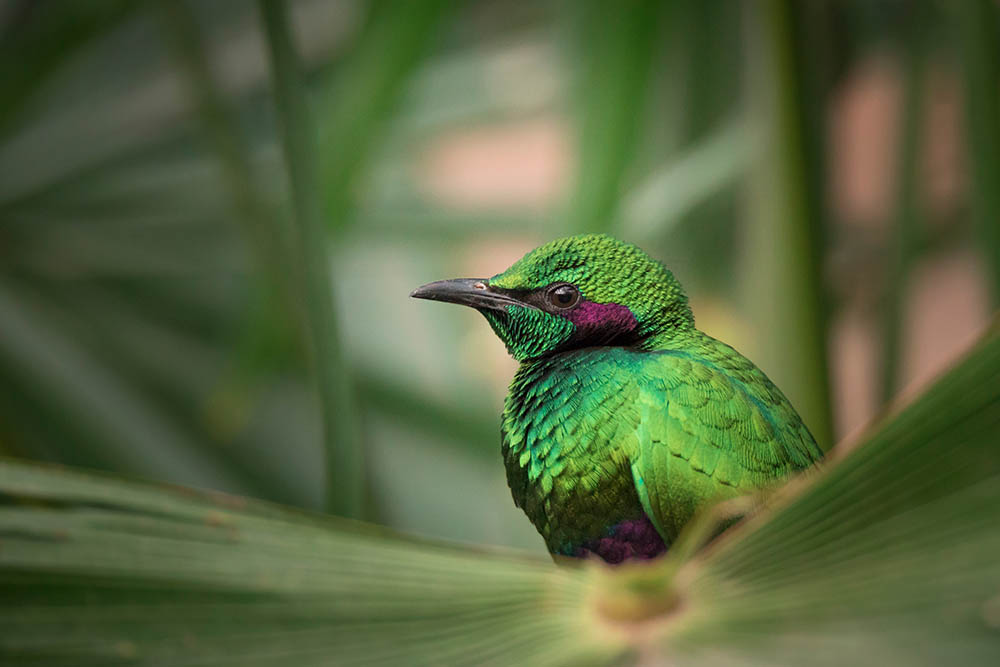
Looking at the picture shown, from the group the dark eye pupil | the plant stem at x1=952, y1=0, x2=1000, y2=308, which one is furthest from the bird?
the plant stem at x1=952, y1=0, x2=1000, y2=308

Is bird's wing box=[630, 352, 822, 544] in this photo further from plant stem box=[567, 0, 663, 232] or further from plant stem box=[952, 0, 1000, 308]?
plant stem box=[952, 0, 1000, 308]

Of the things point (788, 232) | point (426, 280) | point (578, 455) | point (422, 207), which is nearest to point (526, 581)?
point (578, 455)

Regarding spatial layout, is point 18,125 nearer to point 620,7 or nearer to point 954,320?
point 620,7

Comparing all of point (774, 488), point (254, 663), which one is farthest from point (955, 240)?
point (254, 663)

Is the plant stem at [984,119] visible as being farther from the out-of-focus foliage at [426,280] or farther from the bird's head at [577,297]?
the bird's head at [577,297]

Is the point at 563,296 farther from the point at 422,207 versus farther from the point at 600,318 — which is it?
the point at 422,207

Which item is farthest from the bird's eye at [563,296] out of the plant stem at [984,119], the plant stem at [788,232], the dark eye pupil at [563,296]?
the plant stem at [984,119]

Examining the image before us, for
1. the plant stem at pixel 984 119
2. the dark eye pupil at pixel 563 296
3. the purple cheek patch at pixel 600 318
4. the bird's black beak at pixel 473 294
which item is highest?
the plant stem at pixel 984 119

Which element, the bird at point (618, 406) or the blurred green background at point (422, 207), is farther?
the blurred green background at point (422, 207)
